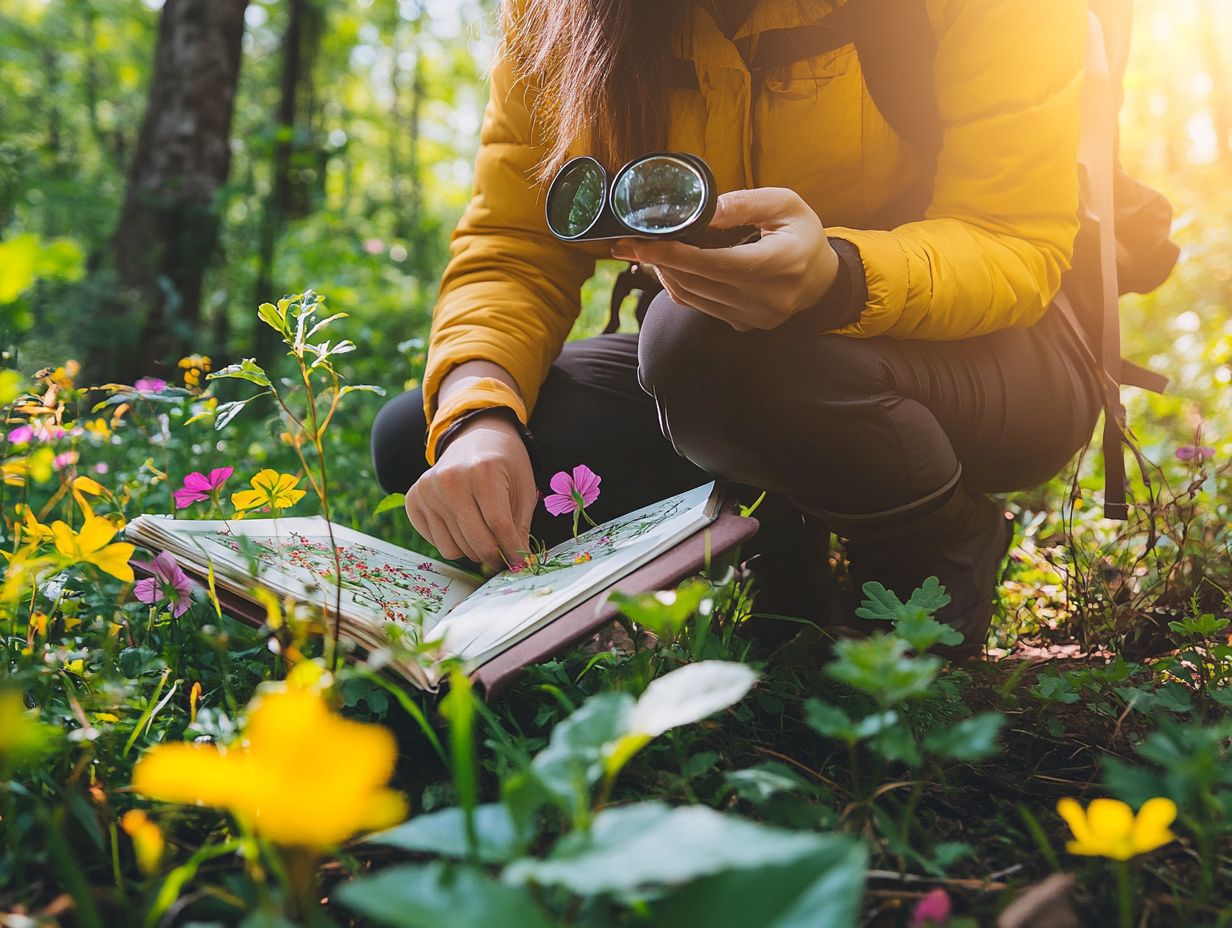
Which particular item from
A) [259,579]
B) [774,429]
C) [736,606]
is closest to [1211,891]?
[736,606]

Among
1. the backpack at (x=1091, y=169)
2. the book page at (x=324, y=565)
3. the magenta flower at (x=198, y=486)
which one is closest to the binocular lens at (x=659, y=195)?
the backpack at (x=1091, y=169)

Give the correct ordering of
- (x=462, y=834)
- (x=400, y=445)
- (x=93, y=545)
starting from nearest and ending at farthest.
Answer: (x=462, y=834) < (x=93, y=545) < (x=400, y=445)

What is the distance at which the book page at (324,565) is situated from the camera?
1.12 meters

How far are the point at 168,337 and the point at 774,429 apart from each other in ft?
12.8

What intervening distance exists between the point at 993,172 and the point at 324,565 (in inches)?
49.1

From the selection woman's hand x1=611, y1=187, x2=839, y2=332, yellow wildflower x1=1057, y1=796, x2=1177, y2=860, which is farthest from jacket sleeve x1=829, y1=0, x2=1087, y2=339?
yellow wildflower x1=1057, y1=796, x2=1177, y2=860

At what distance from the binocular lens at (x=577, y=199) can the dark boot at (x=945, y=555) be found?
2.13ft

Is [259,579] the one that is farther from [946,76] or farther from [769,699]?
[946,76]

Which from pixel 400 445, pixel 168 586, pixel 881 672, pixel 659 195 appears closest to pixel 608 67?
pixel 659 195

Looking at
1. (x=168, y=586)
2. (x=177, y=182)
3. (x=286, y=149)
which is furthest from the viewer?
(x=286, y=149)

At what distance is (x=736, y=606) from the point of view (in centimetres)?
131

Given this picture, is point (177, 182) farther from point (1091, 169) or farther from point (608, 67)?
point (1091, 169)

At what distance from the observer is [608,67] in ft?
5.02

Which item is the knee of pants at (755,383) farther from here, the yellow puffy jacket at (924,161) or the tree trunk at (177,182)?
the tree trunk at (177,182)
